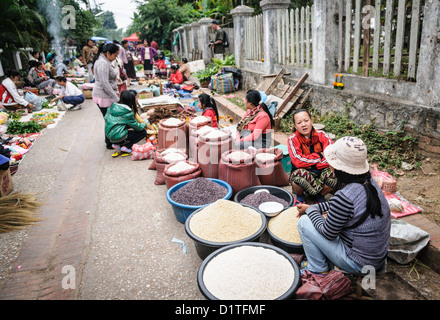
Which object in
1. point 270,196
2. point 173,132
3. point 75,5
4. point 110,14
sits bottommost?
point 270,196

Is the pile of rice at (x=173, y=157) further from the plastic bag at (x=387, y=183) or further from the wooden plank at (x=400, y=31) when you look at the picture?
the wooden plank at (x=400, y=31)

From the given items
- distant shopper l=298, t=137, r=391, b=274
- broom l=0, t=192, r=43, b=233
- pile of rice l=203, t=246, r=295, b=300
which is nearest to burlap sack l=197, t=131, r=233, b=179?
pile of rice l=203, t=246, r=295, b=300

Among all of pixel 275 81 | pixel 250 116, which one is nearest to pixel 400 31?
pixel 250 116

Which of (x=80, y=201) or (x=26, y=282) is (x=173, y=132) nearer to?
(x=80, y=201)

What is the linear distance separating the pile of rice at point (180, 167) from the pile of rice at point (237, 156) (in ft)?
1.77

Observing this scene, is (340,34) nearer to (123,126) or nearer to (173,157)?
(173,157)

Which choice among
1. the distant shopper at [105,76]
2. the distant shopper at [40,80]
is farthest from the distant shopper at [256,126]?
the distant shopper at [40,80]

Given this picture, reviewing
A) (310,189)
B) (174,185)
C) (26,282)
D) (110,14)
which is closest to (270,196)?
(310,189)

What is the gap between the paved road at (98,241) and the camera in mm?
2594

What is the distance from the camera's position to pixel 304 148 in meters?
3.52

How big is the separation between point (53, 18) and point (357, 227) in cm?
2309

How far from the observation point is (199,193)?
3.41 meters
